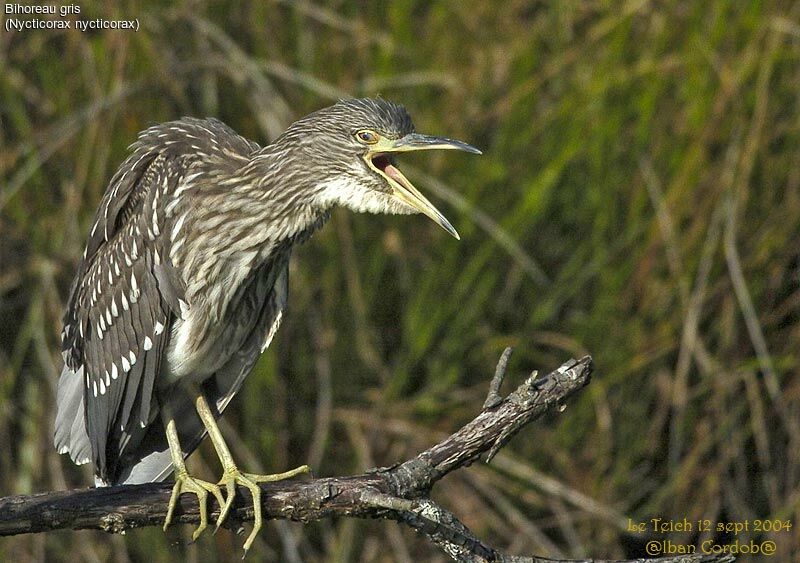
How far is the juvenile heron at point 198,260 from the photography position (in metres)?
3.46

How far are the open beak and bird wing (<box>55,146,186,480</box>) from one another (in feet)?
2.06

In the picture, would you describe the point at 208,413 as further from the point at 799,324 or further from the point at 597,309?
the point at 799,324

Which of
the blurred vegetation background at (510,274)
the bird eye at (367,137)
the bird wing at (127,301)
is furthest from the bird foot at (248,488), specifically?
the blurred vegetation background at (510,274)

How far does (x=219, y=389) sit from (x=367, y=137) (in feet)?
3.29

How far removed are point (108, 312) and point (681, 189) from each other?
241 centimetres

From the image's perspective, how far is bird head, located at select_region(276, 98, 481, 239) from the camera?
3.37m

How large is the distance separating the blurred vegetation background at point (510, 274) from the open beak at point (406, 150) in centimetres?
128

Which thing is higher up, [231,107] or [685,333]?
[231,107]

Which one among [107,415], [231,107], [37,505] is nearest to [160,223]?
[107,415]

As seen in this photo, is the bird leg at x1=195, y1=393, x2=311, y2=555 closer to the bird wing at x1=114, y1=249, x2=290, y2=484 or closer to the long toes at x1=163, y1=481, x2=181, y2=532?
the bird wing at x1=114, y1=249, x2=290, y2=484

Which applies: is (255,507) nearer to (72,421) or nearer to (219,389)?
(219,389)

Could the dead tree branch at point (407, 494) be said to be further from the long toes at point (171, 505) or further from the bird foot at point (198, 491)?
the bird foot at point (198, 491)

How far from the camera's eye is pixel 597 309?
4922mm

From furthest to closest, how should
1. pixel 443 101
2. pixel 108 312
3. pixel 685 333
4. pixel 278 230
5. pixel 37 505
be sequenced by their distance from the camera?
pixel 443 101, pixel 685 333, pixel 108 312, pixel 278 230, pixel 37 505
